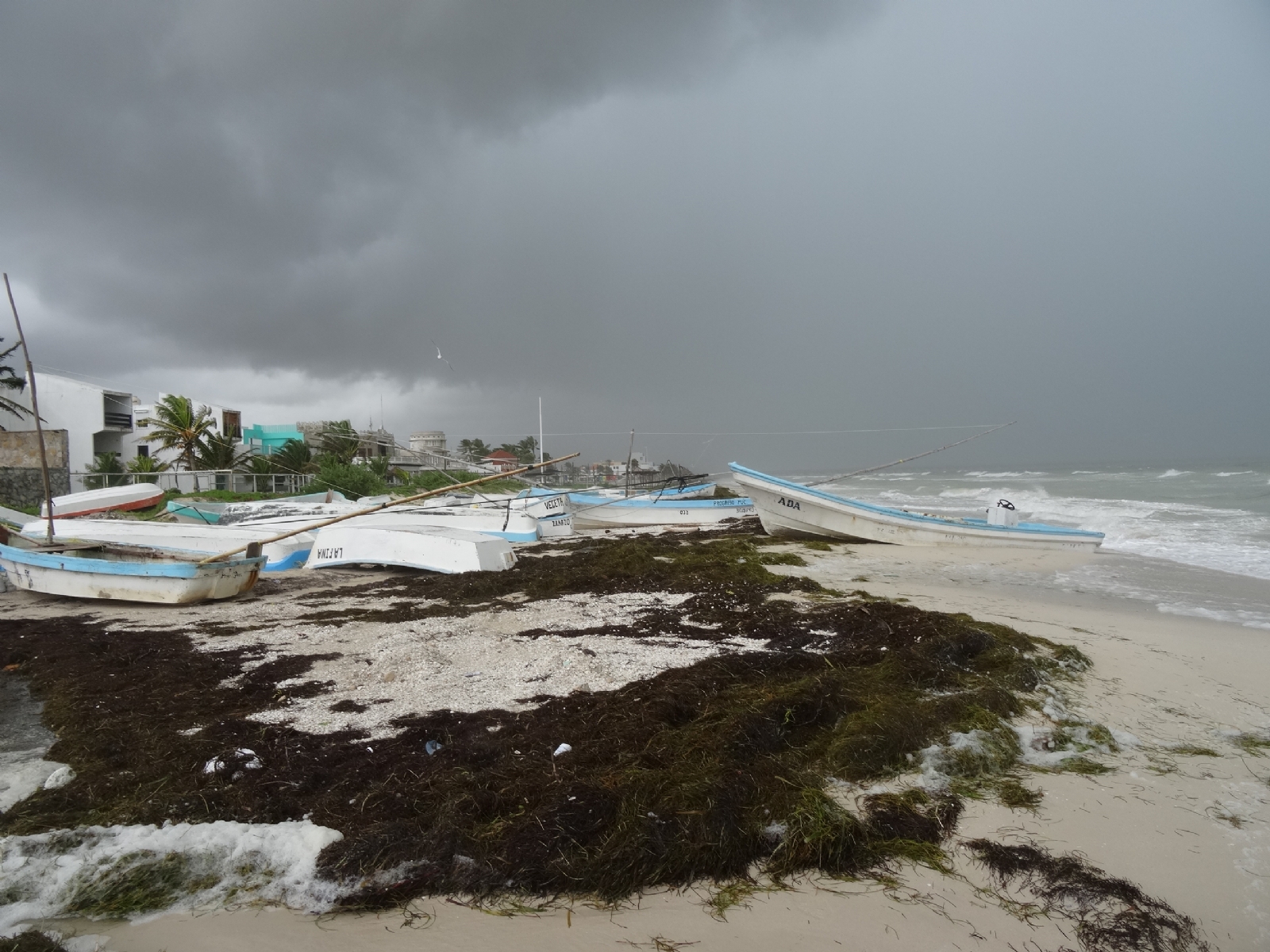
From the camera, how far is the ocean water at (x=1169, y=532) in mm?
11570

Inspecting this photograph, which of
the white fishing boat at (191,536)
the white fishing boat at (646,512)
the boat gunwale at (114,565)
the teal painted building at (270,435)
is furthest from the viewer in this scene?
the teal painted building at (270,435)

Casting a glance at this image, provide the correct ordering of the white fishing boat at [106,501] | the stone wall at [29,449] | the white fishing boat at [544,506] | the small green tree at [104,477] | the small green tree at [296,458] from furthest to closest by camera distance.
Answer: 1. the small green tree at [296,458]
2. the small green tree at [104,477]
3. the stone wall at [29,449]
4. the white fishing boat at [106,501]
5. the white fishing boat at [544,506]

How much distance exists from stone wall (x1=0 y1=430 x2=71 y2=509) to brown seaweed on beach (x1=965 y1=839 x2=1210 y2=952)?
38.0 metres

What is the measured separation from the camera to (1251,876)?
327 cm

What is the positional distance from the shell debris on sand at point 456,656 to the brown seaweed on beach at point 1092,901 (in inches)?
134

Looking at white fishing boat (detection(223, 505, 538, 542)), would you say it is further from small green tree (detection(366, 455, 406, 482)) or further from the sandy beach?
small green tree (detection(366, 455, 406, 482))

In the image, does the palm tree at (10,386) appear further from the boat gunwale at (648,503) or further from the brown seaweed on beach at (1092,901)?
the brown seaweed on beach at (1092,901)

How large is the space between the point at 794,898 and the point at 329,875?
223 centimetres

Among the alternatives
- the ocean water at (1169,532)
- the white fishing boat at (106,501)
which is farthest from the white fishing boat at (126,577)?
the ocean water at (1169,532)

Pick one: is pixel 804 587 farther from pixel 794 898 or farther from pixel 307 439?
pixel 307 439

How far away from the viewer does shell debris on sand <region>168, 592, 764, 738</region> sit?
18.2 ft

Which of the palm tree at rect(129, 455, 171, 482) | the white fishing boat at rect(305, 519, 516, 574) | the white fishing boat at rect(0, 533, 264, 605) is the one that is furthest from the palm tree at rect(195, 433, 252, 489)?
the white fishing boat at rect(0, 533, 264, 605)

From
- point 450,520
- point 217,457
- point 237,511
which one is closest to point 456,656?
point 450,520

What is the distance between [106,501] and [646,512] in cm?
2125
